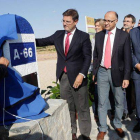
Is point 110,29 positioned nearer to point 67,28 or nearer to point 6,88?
point 67,28

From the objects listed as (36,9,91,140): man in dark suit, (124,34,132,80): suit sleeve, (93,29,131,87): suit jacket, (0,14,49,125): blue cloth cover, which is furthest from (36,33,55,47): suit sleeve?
(124,34,132,80): suit sleeve

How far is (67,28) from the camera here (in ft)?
9.26

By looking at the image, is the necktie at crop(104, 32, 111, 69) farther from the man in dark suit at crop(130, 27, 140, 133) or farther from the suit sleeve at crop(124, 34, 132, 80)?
the man in dark suit at crop(130, 27, 140, 133)

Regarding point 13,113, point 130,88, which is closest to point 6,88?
point 13,113

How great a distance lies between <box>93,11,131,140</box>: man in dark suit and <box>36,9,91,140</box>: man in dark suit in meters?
0.35

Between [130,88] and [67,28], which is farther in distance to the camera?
[130,88]

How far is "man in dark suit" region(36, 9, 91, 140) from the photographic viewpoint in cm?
281

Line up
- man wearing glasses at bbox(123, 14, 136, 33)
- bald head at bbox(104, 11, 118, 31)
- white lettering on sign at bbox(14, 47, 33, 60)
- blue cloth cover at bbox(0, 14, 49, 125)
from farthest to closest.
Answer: man wearing glasses at bbox(123, 14, 136, 33) → bald head at bbox(104, 11, 118, 31) → white lettering on sign at bbox(14, 47, 33, 60) → blue cloth cover at bbox(0, 14, 49, 125)

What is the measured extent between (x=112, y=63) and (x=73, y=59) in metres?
0.63

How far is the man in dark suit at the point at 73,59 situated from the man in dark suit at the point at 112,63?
35cm

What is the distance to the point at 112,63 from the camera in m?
3.03

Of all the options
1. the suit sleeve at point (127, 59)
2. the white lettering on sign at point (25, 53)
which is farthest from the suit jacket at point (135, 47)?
the white lettering on sign at point (25, 53)

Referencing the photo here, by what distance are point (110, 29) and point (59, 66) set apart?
993 mm

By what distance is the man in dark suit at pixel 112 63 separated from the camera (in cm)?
299
